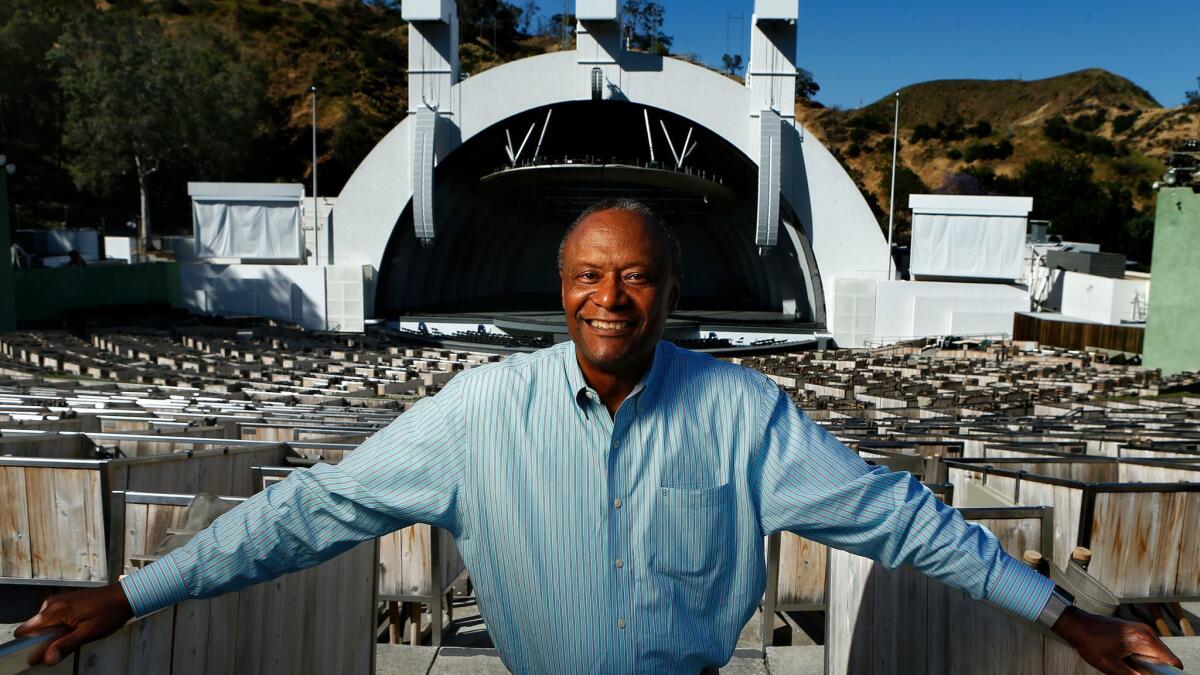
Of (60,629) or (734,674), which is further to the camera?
(734,674)

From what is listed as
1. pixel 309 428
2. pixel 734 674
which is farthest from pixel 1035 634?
pixel 309 428

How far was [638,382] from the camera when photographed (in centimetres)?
257

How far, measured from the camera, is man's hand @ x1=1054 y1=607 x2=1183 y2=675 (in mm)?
2260

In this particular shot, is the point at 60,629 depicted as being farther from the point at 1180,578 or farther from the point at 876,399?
the point at 876,399

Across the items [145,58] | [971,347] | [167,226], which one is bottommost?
[971,347]

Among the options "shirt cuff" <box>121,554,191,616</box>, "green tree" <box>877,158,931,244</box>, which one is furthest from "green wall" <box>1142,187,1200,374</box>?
"green tree" <box>877,158,931,244</box>

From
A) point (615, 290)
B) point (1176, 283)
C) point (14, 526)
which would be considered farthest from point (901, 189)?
point (615, 290)

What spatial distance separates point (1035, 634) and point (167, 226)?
70.2m

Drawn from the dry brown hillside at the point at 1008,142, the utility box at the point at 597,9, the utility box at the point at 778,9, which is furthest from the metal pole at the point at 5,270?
the dry brown hillside at the point at 1008,142

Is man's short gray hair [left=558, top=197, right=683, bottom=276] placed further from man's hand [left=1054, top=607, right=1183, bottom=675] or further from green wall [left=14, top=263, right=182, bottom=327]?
green wall [left=14, top=263, right=182, bottom=327]

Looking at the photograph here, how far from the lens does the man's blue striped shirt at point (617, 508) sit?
2461mm

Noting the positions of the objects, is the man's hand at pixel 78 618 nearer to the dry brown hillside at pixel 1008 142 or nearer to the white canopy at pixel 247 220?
the white canopy at pixel 247 220

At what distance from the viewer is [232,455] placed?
5.74 meters

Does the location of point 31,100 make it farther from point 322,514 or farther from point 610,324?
point 610,324
